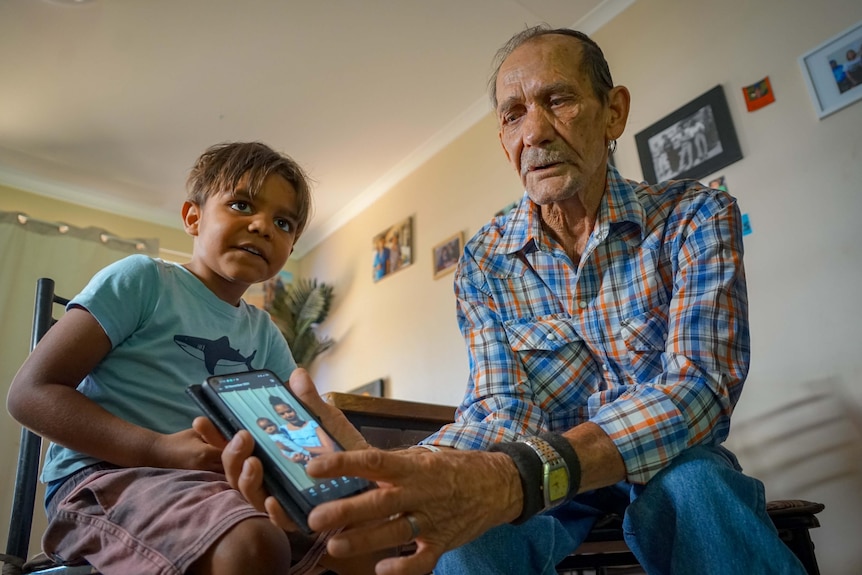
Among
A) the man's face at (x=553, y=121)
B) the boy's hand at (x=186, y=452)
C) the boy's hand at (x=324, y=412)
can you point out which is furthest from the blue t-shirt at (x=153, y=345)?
the man's face at (x=553, y=121)

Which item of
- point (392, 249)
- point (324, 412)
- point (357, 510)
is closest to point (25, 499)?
point (324, 412)

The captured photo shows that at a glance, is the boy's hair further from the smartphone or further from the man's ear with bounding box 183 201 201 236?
the smartphone

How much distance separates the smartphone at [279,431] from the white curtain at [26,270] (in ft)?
8.47

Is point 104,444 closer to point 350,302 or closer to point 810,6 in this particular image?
point 810,6

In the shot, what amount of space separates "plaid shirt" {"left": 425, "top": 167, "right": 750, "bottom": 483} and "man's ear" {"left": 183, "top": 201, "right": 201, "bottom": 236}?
1.68ft

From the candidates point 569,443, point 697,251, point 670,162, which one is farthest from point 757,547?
point 670,162

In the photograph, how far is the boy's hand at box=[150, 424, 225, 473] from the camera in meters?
0.65

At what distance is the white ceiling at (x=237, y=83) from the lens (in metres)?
2.21

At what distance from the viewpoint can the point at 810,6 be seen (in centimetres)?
155

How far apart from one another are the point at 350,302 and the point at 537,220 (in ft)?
8.15

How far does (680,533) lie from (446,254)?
210 centimetres

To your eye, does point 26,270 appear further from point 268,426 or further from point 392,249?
point 268,426

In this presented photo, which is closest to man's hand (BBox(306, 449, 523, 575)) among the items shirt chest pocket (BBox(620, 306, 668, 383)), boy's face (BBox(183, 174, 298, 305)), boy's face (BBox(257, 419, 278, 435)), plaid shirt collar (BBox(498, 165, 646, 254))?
boy's face (BBox(257, 419, 278, 435))

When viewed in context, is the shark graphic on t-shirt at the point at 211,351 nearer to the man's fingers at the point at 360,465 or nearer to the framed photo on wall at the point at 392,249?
the man's fingers at the point at 360,465
